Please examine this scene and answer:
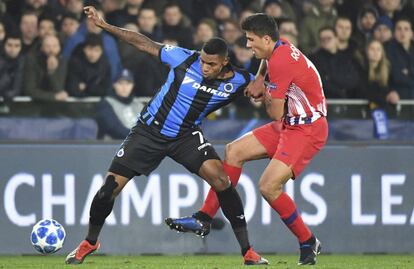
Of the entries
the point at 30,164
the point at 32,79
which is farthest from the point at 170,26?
the point at 30,164

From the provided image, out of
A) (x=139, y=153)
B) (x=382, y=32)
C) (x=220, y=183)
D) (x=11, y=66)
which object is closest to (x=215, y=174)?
(x=220, y=183)

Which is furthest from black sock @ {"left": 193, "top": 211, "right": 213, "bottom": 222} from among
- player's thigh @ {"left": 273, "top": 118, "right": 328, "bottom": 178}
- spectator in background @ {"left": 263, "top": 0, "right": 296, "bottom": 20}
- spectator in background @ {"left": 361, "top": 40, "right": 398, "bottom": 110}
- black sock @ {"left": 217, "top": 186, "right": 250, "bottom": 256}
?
spectator in background @ {"left": 263, "top": 0, "right": 296, "bottom": 20}

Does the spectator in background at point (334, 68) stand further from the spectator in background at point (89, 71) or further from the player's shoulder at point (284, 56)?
the player's shoulder at point (284, 56)

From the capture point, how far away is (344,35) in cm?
1566

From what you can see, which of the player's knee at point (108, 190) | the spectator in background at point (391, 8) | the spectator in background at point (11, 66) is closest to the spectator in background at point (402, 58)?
the spectator in background at point (391, 8)

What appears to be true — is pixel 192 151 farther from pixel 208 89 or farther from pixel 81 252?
pixel 81 252

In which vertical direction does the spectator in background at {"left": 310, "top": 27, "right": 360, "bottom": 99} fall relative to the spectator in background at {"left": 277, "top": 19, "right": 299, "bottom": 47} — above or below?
below

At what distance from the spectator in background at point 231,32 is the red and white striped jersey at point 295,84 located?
17.3 feet

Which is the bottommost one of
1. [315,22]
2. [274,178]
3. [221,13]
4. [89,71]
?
[274,178]

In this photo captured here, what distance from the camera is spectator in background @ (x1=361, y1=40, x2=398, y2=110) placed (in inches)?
588

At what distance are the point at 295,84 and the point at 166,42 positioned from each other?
17.2ft

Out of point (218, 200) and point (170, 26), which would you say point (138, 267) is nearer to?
point (218, 200)

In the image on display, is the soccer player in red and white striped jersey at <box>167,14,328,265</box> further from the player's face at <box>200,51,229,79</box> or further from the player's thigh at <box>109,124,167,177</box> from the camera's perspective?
the player's thigh at <box>109,124,167,177</box>

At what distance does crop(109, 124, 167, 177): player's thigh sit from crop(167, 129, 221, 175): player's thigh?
0.11 meters
